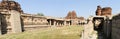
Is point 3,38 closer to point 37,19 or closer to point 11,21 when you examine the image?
point 11,21

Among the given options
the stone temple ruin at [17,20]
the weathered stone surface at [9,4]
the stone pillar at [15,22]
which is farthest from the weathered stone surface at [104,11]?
the stone pillar at [15,22]

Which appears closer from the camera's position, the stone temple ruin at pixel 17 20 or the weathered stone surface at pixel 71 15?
the stone temple ruin at pixel 17 20

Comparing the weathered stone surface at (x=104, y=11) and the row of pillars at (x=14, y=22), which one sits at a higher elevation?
the weathered stone surface at (x=104, y=11)

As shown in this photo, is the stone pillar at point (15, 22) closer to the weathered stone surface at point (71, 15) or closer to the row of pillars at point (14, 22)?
the row of pillars at point (14, 22)

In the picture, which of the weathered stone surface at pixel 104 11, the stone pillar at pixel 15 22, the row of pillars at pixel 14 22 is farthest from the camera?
the weathered stone surface at pixel 104 11

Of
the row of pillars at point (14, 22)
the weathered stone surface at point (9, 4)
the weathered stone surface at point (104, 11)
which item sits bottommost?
the row of pillars at point (14, 22)

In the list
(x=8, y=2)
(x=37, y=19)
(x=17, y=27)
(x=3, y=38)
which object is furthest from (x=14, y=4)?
(x=3, y=38)

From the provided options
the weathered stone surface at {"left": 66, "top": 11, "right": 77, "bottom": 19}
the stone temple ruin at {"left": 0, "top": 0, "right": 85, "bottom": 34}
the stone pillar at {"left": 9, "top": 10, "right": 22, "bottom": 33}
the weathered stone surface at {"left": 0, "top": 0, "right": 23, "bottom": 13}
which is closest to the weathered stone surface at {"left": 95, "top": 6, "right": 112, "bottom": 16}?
the stone temple ruin at {"left": 0, "top": 0, "right": 85, "bottom": 34}

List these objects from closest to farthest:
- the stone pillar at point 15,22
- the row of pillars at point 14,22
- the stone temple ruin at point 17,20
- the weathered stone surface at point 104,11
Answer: the row of pillars at point 14,22
the stone temple ruin at point 17,20
the stone pillar at point 15,22
the weathered stone surface at point 104,11

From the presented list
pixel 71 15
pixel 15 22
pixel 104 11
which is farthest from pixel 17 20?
pixel 71 15

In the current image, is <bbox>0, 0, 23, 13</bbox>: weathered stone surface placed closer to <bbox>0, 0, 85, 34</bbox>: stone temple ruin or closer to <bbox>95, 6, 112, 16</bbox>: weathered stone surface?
<bbox>0, 0, 85, 34</bbox>: stone temple ruin

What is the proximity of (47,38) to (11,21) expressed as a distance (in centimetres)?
924

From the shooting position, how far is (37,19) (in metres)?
34.4

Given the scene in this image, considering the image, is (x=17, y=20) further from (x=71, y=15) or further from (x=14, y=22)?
(x=71, y=15)
